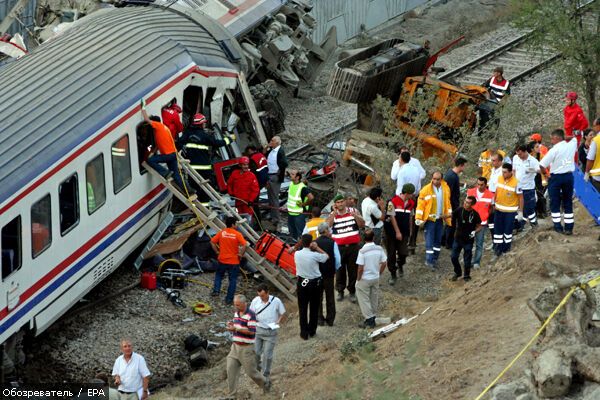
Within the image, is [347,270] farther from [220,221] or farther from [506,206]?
[220,221]

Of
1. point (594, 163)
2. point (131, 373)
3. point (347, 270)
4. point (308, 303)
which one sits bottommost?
point (347, 270)

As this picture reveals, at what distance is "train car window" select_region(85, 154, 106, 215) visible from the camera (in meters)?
15.2

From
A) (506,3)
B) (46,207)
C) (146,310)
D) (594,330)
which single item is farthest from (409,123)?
(506,3)

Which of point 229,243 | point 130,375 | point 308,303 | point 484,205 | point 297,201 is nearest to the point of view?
point 130,375

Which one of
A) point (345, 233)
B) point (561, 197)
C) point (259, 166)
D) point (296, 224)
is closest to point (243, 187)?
point (259, 166)

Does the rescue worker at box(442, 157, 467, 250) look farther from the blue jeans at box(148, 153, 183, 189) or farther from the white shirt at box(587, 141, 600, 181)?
the blue jeans at box(148, 153, 183, 189)

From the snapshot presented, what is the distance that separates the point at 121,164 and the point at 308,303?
3.57 meters

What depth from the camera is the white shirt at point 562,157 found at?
1512 centimetres

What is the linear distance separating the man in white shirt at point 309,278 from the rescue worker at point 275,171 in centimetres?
495

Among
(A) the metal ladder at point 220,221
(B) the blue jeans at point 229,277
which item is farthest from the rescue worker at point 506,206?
(B) the blue jeans at point 229,277

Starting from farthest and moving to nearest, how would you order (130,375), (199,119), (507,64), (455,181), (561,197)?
(507,64) < (199,119) < (455,181) < (561,197) < (130,375)

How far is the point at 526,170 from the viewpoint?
15680 millimetres

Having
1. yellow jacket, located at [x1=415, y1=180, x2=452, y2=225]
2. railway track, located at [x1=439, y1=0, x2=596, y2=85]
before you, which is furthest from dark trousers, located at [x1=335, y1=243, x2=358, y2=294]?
railway track, located at [x1=439, y1=0, x2=596, y2=85]

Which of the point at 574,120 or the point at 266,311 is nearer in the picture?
the point at 266,311
